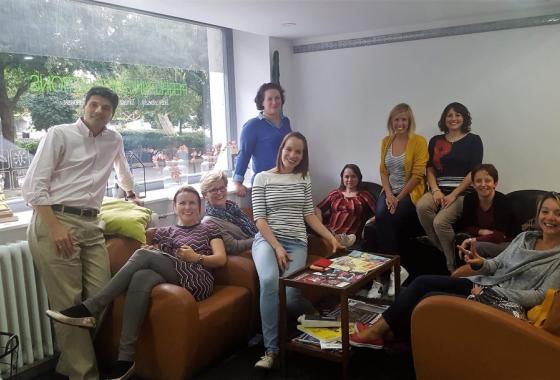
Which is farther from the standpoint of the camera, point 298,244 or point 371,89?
point 371,89

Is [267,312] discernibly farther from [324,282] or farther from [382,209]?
[382,209]

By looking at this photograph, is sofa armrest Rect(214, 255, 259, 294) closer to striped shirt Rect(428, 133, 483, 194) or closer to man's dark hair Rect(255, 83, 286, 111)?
man's dark hair Rect(255, 83, 286, 111)

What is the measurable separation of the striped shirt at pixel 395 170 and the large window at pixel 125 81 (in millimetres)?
1552

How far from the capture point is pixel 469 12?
4.00 m

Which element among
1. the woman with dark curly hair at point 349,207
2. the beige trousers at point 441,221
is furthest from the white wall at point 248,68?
the beige trousers at point 441,221

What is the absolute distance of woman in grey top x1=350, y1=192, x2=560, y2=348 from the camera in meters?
2.39

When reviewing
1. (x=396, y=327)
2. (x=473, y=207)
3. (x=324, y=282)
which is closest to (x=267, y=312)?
(x=324, y=282)

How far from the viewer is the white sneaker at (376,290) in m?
3.40

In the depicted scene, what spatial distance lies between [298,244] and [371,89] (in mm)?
2154

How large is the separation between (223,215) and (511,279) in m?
1.85

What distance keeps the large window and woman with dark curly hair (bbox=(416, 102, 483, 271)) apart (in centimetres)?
195

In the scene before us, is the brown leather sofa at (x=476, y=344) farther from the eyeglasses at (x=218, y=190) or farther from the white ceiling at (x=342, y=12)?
the white ceiling at (x=342, y=12)

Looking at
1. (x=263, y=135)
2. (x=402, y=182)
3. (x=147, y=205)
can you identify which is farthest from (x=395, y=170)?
(x=147, y=205)

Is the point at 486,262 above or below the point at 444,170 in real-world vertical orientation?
below
